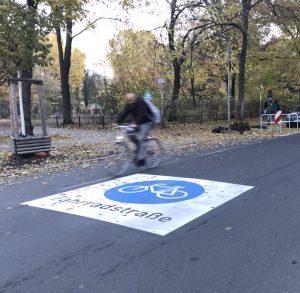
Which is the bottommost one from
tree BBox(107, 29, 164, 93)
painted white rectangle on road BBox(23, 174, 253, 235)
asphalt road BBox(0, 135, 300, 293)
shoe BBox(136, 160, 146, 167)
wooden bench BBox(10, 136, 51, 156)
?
asphalt road BBox(0, 135, 300, 293)

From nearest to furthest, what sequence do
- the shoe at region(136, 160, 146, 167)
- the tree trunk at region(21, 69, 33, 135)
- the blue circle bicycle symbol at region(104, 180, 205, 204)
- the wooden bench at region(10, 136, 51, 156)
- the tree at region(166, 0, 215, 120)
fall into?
the blue circle bicycle symbol at region(104, 180, 205, 204) → the shoe at region(136, 160, 146, 167) → the wooden bench at region(10, 136, 51, 156) → the tree trunk at region(21, 69, 33, 135) → the tree at region(166, 0, 215, 120)

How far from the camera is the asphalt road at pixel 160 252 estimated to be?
3.54 metres

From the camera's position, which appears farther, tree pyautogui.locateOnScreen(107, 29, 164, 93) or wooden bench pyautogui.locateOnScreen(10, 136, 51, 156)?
tree pyautogui.locateOnScreen(107, 29, 164, 93)

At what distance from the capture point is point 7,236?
4.93m

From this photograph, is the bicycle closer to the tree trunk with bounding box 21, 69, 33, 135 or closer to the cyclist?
the cyclist

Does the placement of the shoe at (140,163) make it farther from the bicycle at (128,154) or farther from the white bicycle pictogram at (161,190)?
the white bicycle pictogram at (161,190)

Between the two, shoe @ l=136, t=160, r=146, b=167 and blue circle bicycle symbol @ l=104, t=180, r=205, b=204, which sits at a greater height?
shoe @ l=136, t=160, r=146, b=167

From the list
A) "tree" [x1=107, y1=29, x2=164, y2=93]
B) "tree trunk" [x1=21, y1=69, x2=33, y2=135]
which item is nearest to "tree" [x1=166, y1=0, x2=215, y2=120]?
"tree" [x1=107, y1=29, x2=164, y2=93]

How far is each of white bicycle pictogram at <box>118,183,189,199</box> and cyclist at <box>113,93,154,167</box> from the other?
193 centimetres

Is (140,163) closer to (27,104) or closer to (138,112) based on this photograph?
(138,112)

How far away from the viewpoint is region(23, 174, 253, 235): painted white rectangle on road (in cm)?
537

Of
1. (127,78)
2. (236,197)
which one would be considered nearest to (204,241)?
(236,197)

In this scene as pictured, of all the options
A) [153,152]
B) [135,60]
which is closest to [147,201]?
[153,152]

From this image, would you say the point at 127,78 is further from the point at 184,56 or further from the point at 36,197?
the point at 36,197
